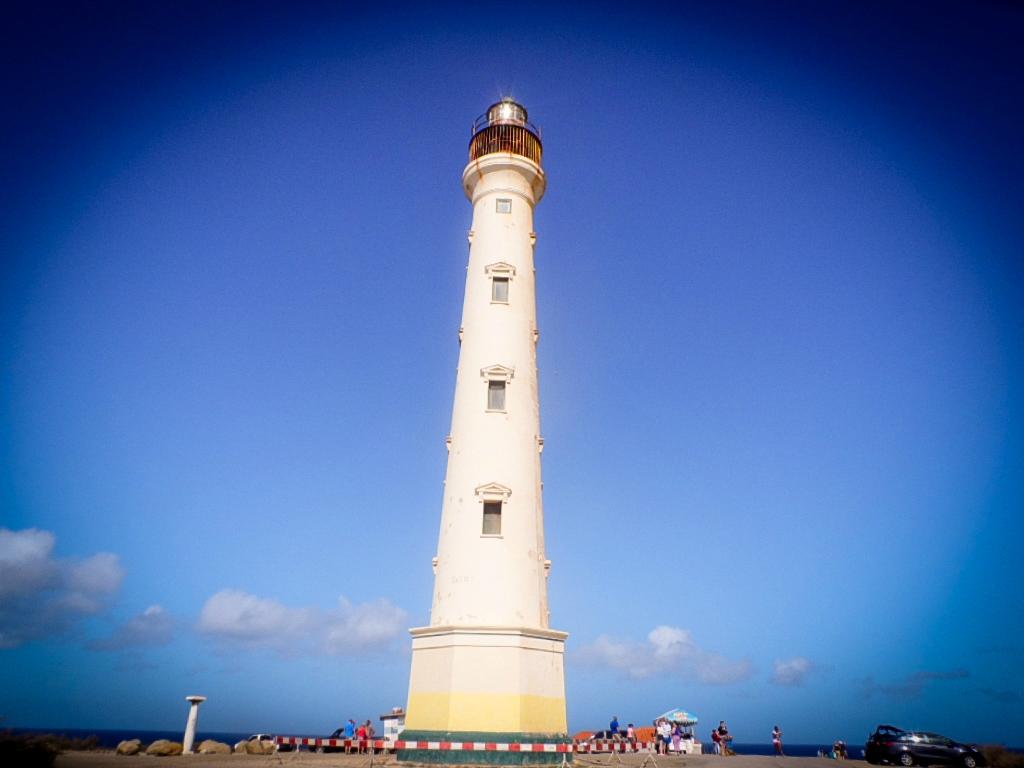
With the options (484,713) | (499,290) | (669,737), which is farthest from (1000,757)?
(499,290)

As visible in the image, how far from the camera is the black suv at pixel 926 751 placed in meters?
28.8

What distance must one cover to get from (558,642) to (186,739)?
15.0m

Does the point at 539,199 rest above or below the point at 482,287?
above

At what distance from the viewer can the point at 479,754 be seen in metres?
20.2

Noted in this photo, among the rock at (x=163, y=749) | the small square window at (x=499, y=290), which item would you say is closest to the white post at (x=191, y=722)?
the rock at (x=163, y=749)

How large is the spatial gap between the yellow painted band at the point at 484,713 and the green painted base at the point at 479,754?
15 centimetres

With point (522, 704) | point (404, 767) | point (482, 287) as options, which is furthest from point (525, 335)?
point (404, 767)

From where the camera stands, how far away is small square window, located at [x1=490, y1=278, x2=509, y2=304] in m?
27.6

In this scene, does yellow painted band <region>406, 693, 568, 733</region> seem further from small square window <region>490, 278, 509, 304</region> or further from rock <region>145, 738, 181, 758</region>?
small square window <region>490, 278, 509, 304</region>

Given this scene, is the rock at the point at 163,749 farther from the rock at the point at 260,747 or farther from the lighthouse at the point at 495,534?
the lighthouse at the point at 495,534

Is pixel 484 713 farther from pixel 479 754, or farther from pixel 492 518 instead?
pixel 492 518

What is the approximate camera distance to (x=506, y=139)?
3097cm

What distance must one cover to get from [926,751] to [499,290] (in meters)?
26.1

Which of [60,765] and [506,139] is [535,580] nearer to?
[60,765]
